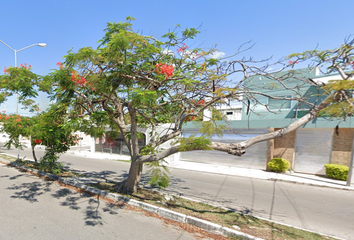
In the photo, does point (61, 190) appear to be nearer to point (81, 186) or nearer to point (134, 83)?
point (81, 186)

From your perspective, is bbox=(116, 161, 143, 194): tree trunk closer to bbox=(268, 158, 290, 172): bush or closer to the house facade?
the house facade

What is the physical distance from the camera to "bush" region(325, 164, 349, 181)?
962cm

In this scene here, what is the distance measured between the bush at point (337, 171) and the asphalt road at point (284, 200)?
1766 millimetres

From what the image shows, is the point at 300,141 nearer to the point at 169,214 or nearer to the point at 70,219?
the point at 169,214

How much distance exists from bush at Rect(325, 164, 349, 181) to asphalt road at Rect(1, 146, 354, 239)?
5.79 feet

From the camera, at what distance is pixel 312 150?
1112 cm

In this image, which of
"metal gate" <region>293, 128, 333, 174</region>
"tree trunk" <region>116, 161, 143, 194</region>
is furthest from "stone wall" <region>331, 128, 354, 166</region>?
"tree trunk" <region>116, 161, 143, 194</region>

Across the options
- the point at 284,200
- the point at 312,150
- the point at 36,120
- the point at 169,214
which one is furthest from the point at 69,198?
the point at 312,150

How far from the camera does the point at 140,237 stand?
11.9 feet

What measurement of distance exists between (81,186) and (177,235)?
4.19 metres

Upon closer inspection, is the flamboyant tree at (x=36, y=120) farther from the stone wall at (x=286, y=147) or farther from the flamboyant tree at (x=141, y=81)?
the stone wall at (x=286, y=147)

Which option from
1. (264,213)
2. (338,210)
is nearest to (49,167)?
(264,213)

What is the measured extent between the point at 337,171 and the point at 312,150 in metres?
1.64

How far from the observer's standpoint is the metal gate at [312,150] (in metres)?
10.7
